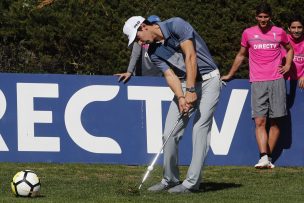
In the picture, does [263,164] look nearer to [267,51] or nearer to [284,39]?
[267,51]

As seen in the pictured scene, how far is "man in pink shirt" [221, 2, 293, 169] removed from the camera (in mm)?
12070

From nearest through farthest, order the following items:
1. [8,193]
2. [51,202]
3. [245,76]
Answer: [51,202]
[8,193]
[245,76]

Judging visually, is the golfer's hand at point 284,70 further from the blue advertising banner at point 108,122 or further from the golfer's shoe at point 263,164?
the golfer's shoe at point 263,164

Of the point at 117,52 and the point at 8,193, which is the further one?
the point at 117,52

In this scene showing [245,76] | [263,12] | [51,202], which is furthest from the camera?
[245,76]

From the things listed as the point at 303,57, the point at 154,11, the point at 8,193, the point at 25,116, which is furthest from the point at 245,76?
the point at 8,193

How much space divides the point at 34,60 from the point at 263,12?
5240 millimetres

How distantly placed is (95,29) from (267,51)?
4.69 metres

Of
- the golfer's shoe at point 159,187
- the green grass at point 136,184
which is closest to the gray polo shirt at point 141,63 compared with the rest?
the green grass at point 136,184

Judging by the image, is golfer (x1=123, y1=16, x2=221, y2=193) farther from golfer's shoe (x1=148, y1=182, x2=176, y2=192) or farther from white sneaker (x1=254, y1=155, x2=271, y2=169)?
white sneaker (x1=254, y1=155, x2=271, y2=169)

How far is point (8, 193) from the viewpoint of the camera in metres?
9.54

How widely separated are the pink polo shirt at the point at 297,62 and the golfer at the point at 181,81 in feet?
10.0

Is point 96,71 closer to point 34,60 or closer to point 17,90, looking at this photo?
point 34,60

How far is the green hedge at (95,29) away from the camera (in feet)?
52.0
